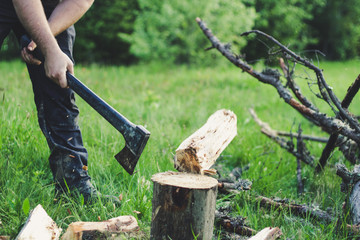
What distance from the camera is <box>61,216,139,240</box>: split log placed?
165 centimetres

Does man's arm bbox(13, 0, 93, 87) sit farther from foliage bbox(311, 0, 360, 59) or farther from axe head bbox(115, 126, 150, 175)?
foliage bbox(311, 0, 360, 59)

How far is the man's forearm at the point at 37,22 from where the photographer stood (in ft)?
6.23

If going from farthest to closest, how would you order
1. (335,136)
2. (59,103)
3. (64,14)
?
(335,136), (59,103), (64,14)

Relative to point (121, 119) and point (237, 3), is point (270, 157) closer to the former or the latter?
point (121, 119)

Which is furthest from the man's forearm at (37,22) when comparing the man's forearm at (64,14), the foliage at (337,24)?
the foliage at (337,24)

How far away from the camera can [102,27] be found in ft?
33.1

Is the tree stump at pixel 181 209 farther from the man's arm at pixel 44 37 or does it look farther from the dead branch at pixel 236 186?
the man's arm at pixel 44 37

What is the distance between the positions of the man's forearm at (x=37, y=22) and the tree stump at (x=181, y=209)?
0.95 metres

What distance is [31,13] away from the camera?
1.90 meters

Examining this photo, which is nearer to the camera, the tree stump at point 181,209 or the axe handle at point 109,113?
the tree stump at point 181,209

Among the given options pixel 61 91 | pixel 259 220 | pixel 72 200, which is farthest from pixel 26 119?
pixel 259 220

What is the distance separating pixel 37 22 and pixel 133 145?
2.82 feet

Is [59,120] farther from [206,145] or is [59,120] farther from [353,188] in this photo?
[353,188]

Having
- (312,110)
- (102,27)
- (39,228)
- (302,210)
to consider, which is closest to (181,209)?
(39,228)
